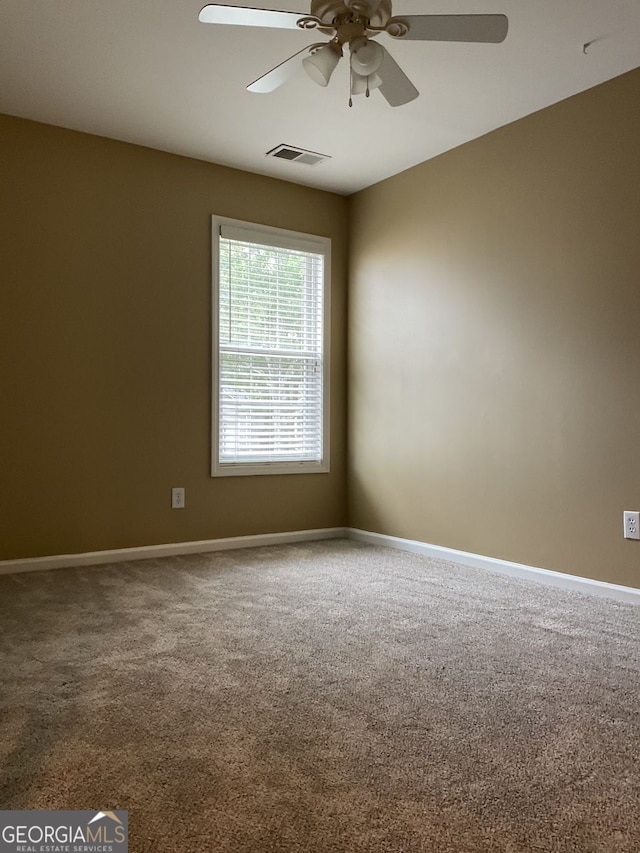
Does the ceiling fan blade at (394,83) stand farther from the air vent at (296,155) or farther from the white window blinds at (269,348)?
the white window blinds at (269,348)

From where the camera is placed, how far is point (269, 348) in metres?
4.61

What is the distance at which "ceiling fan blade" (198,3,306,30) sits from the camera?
6.87ft

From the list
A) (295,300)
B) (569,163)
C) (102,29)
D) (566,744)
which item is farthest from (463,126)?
(566,744)

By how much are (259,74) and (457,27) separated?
133 cm

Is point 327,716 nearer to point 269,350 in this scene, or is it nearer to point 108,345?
point 108,345

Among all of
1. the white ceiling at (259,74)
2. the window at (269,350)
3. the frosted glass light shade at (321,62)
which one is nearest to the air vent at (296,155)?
the white ceiling at (259,74)

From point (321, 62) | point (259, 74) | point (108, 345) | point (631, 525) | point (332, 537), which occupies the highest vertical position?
point (259, 74)

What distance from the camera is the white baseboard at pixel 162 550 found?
3.70 metres

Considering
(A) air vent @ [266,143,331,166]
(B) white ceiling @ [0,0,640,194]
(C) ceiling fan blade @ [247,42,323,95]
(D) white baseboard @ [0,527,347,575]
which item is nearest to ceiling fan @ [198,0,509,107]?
(C) ceiling fan blade @ [247,42,323,95]

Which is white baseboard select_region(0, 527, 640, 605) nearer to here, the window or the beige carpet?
the beige carpet

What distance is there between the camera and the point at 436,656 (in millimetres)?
2361

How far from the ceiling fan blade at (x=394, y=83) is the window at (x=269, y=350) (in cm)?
201

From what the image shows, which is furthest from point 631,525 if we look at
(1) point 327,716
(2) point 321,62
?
(2) point 321,62

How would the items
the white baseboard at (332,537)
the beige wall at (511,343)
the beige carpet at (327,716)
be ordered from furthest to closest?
the white baseboard at (332,537) → the beige wall at (511,343) → the beige carpet at (327,716)
